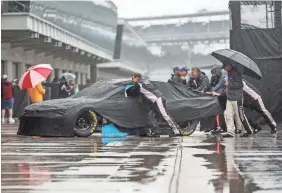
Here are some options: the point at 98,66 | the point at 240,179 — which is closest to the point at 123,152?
the point at 240,179

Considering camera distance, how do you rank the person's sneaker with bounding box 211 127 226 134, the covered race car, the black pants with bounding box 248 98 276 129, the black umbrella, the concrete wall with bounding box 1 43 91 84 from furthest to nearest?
1. the concrete wall with bounding box 1 43 91 84
2. the person's sneaker with bounding box 211 127 226 134
3. the black pants with bounding box 248 98 276 129
4. the covered race car
5. the black umbrella

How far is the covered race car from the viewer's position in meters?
12.9

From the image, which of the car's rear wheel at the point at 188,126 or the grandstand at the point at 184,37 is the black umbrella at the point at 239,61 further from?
the grandstand at the point at 184,37

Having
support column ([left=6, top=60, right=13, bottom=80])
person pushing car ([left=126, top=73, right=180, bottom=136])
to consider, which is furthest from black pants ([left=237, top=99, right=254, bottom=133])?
support column ([left=6, top=60, right=13, bottom=80])

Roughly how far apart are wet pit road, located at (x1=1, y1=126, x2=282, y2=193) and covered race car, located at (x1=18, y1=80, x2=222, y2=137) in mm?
787

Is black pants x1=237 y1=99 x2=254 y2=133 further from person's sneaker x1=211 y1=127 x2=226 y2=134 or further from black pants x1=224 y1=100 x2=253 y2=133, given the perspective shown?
person's sneaker x1=211 y1=127 x2=226 y2=134

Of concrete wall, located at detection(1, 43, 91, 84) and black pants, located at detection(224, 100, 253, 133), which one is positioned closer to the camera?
black pants, located at detection(224, 100, 253, 133)

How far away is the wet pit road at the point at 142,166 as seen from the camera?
6367 millimetres

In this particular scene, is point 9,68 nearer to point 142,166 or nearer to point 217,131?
point 217,131

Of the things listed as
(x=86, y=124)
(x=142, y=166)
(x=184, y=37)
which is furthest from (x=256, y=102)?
(x=184, y=37)

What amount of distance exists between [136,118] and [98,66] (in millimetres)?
46531

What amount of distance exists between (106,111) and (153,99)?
1101mm

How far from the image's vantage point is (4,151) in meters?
10.2

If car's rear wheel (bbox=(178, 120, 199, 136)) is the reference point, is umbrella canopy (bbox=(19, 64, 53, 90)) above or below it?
above
